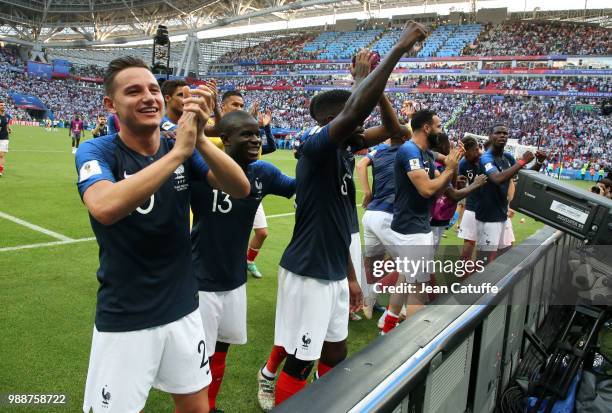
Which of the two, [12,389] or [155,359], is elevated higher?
[155,359]

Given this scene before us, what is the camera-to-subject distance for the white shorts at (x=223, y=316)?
8.46ft

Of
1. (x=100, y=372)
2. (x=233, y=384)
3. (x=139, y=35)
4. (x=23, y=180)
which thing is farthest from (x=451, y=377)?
(x=139, y=35)

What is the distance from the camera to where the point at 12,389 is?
2.93 m

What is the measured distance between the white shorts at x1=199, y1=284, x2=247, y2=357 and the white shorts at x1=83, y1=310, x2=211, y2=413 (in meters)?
0.64

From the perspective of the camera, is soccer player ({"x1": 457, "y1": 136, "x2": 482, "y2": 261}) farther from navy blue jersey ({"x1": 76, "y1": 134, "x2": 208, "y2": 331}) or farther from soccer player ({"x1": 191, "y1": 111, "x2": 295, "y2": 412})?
navy blue jersey ({"x1": 76, "y1": 134, "x2": 208, "y2": 331})

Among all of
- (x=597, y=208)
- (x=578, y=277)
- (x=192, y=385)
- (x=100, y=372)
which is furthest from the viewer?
(x=578, y=277)

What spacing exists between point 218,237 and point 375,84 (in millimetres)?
1192

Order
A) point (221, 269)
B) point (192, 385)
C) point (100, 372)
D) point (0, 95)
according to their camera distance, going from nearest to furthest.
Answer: point (100, 372)
point (192, 385)
point (221, 269)
point (0, 95)

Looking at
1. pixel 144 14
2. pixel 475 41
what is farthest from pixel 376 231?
pixel 144 14

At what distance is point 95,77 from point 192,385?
242 ft

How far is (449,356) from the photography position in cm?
191

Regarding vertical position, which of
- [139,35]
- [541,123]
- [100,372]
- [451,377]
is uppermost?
[139,35]

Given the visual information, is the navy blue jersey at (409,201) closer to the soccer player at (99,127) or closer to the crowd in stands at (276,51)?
the soccer player at (99,127)

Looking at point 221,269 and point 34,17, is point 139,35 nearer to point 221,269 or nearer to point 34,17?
point 34,17
